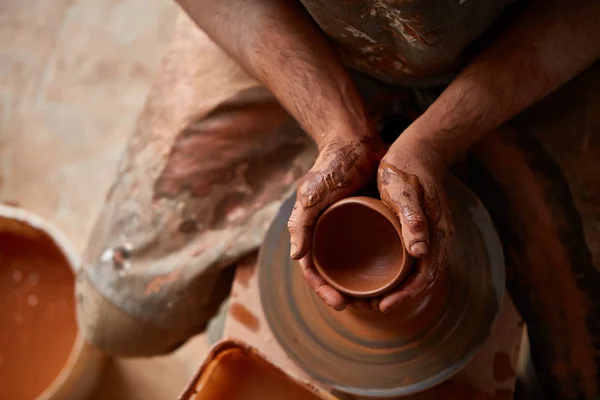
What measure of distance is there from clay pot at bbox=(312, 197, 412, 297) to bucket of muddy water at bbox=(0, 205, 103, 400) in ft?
4.14

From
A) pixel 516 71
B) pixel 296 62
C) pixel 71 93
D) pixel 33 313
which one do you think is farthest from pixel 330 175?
pixel 71 93

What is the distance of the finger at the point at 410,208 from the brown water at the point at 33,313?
151 centimetres

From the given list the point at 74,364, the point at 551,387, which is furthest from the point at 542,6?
the point at 74,364

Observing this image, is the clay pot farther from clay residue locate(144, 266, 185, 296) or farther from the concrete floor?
the concrete floor

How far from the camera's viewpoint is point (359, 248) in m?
1.09

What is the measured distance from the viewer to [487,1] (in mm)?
951

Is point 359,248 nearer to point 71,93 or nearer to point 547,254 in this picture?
point 547,254

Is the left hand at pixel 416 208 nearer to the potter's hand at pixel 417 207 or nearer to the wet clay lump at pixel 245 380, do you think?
the potter's hand at pixel 417 207

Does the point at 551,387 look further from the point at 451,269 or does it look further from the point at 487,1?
the point at 487,1

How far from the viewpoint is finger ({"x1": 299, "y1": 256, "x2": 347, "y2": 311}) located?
1.00 m

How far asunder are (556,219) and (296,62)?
2.08 feet

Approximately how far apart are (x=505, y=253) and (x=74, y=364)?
1.33 m

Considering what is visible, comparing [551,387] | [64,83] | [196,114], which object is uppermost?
[196,114]

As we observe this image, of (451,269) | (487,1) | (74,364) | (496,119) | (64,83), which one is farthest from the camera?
(64,83)
